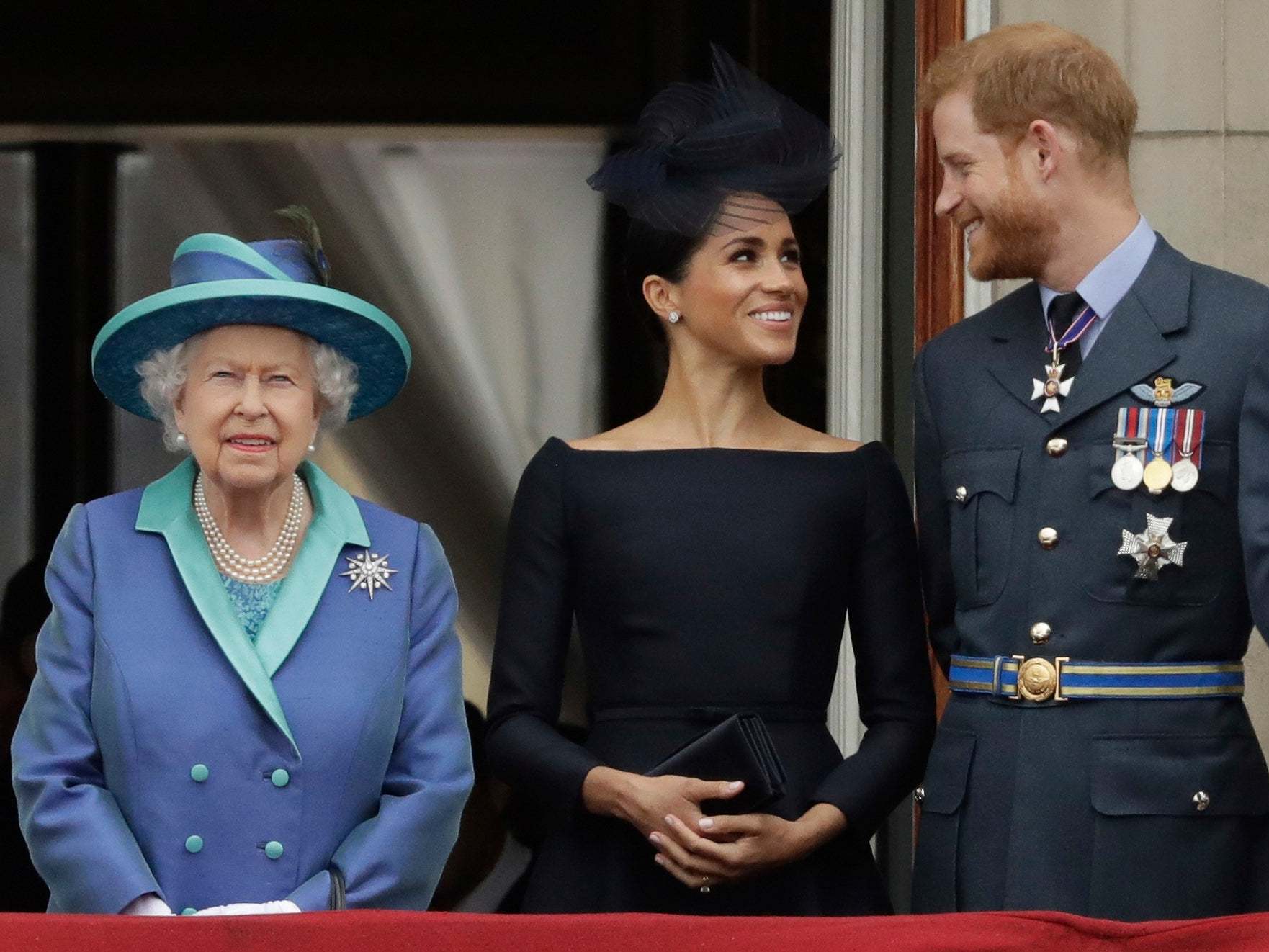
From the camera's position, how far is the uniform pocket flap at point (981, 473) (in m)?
2.95

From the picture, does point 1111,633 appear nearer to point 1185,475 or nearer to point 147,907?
point 1185,475

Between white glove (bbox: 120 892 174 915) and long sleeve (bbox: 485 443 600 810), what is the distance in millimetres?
501

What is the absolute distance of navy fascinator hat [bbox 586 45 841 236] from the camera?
3.14 meters

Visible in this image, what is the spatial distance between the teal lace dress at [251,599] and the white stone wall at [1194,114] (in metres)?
1.58

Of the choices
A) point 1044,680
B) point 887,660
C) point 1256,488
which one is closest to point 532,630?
point 887,660

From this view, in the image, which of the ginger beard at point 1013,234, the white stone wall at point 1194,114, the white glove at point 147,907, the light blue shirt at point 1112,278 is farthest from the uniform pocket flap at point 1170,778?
the white stone wall at point 1194,114

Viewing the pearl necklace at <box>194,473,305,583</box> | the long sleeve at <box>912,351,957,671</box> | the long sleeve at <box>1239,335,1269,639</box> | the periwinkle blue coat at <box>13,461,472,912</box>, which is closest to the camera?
the long sleeve at <box>1239,335,1269,639</box>

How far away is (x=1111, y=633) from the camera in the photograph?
9.32 feet

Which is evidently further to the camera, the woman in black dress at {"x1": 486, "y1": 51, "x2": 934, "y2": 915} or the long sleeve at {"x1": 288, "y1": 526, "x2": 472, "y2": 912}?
the woman in black dress at {"x1": 486, "y1": 51, "x2": 934, "y2": 915}

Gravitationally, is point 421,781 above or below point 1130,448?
below

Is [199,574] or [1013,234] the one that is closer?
[199,574]

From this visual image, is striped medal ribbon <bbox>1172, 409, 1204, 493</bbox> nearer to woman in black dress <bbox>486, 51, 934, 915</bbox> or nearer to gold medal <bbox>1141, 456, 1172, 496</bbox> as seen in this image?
gold medal <bbox>1141, 456, 1172, 496</bbox>

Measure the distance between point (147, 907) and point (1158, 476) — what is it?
1338mm

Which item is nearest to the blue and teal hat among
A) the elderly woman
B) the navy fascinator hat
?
the elderly woman
